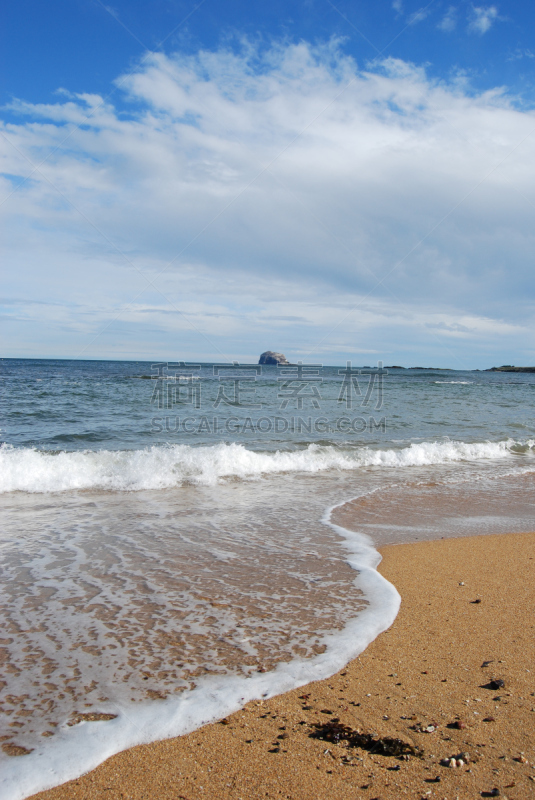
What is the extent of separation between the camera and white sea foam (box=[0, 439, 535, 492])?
26.8 ft

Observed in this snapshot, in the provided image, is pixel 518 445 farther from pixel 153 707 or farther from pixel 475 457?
pixel 153 707

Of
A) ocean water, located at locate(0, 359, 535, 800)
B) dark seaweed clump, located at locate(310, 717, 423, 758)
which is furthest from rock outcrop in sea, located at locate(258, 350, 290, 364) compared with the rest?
dark seaweed clump, located at locate(310, 717, 423, 758)

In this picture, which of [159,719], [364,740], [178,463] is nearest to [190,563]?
[159,719]

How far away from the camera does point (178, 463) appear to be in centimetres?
946

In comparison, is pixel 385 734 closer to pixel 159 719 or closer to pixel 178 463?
pixel 159 719

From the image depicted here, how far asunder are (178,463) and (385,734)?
768 cm

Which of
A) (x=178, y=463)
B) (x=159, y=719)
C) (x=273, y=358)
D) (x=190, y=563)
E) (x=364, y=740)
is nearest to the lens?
(x=364, y=740)

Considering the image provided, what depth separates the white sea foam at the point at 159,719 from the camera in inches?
79.4

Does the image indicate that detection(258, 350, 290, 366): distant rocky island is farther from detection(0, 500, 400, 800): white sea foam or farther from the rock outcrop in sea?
detection(0, 500, 400, 800): white sea foam

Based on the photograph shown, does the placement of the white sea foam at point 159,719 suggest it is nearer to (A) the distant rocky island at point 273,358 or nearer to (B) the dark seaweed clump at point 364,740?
(B) the dark seaweed clump at point 364,740

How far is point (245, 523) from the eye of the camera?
19.9 feet

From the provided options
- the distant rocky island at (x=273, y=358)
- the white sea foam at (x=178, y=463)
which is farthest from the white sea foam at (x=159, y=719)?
the distant rocky island at (x=273, y=358)

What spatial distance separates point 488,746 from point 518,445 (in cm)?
1279

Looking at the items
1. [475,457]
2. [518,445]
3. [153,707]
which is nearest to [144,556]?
[153,707]
